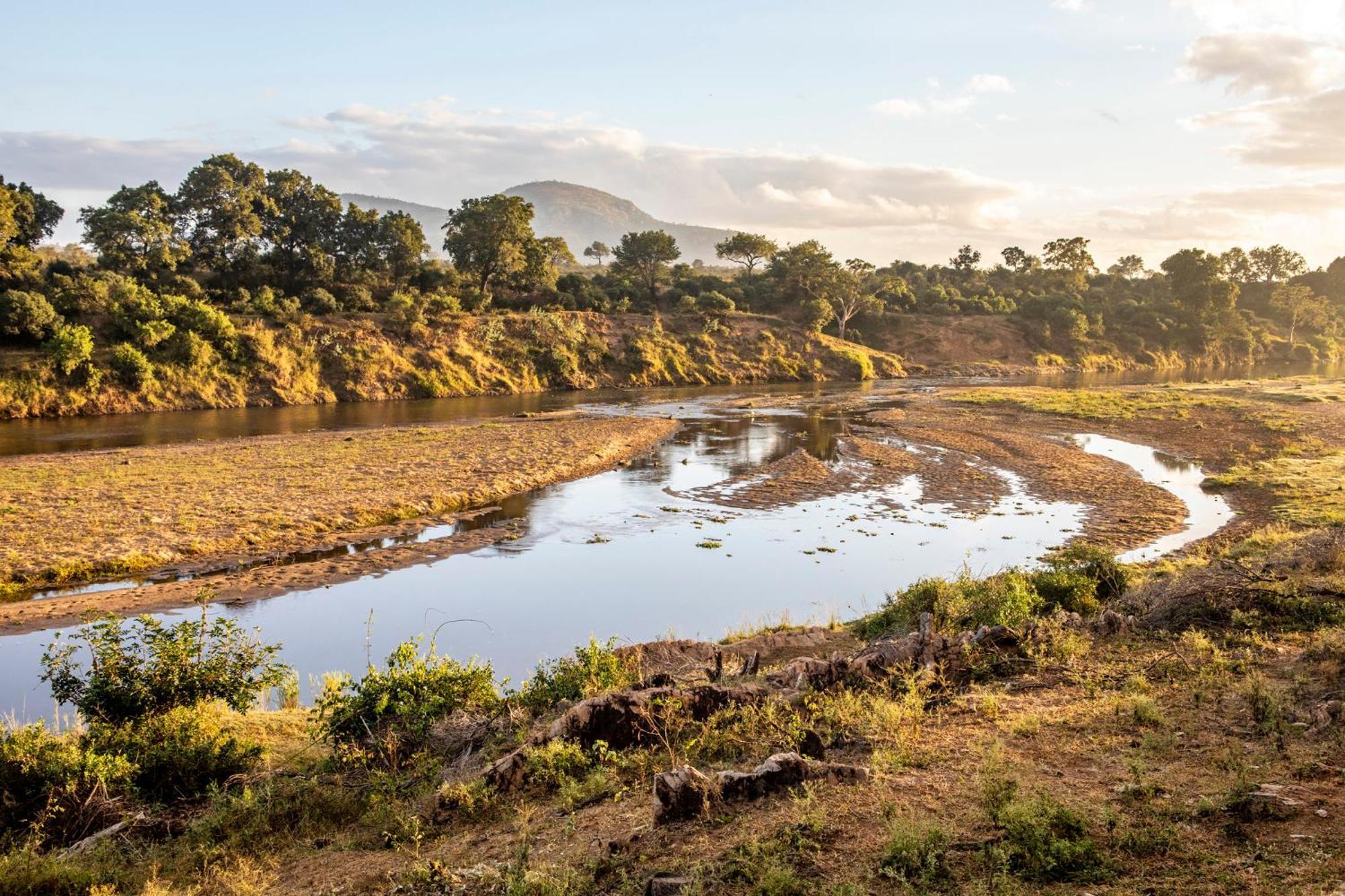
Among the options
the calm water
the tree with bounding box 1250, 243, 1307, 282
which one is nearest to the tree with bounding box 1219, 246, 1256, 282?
the tree with bounding box 1250, 243, 1307, 282

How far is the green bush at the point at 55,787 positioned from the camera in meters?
8.53

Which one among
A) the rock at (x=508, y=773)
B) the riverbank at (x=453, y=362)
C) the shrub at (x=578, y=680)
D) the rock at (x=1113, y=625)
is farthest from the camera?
the riverbank at (x=453, y=362)

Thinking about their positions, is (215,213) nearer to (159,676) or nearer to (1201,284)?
(159,676)

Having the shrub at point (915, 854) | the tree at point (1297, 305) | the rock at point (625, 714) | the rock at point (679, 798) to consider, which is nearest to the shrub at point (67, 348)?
the rock at point (625, 714)

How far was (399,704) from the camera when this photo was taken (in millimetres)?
10594

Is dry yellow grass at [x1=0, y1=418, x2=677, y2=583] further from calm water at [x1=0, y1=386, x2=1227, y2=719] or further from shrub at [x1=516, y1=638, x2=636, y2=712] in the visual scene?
shrub at [x1=516, y1=638, x2=636, y2=712]

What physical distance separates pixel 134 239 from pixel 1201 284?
143286 mm

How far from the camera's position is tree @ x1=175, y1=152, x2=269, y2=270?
69125 mm

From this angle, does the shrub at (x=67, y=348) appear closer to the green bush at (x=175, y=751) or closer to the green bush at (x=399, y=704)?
the green bush at (x=175, y=751)

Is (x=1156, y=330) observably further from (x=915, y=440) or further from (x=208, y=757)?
(x=208, y=757)

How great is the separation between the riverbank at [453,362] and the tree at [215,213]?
12943 millimetres

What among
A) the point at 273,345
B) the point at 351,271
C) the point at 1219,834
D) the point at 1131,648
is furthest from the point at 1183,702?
the point at 351,271

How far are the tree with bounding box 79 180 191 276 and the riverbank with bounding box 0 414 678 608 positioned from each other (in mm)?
33508

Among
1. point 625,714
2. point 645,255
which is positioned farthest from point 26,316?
point 645,255
